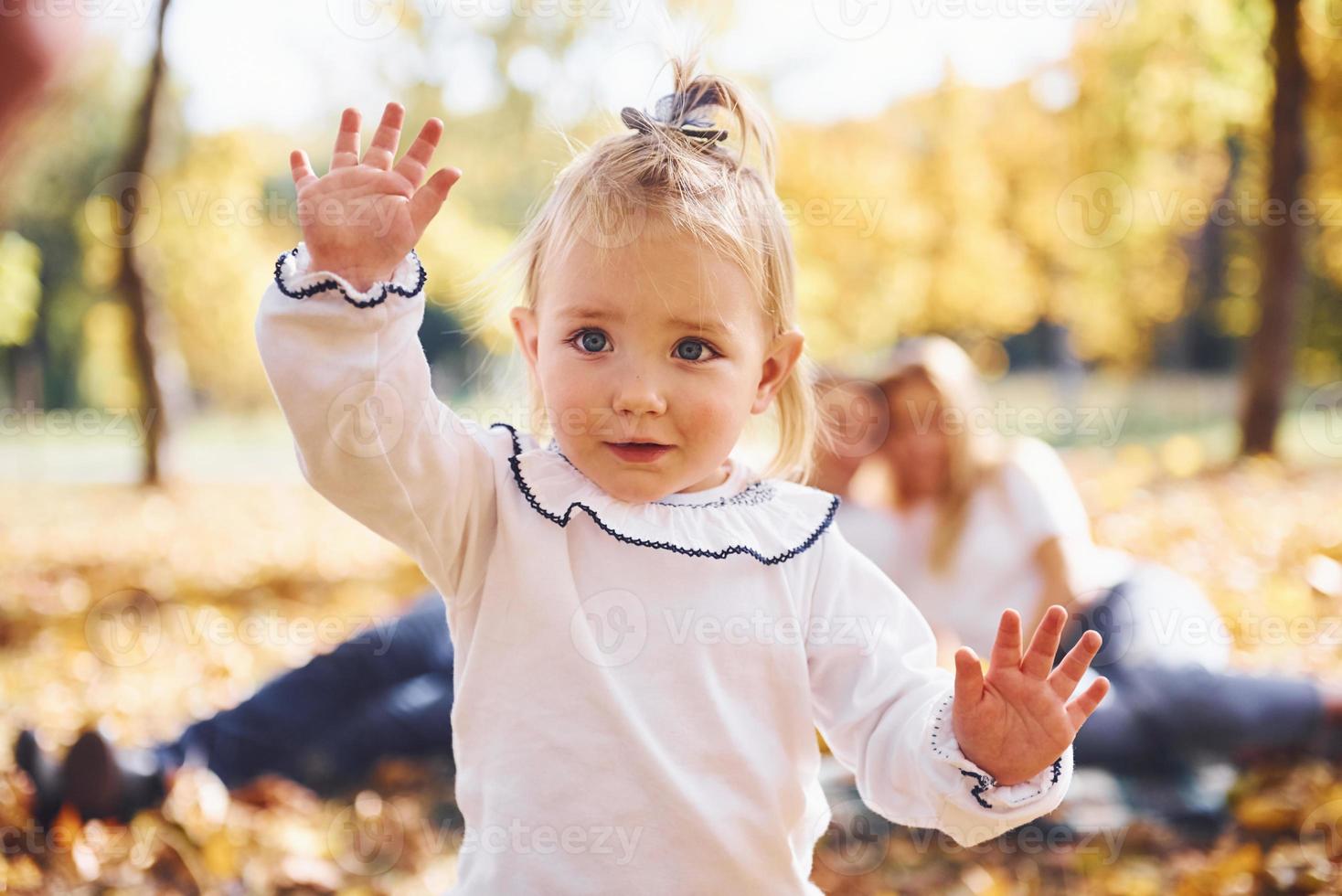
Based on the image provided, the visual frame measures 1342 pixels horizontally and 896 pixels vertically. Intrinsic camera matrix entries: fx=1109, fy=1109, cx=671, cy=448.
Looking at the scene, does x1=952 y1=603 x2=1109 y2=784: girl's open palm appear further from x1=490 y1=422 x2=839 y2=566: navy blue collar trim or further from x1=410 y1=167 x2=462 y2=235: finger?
x1=410 y1=167 x2=462 y2=235: finger

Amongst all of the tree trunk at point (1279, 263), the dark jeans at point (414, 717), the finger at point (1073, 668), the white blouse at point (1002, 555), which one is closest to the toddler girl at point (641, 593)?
the finger at point (1073, 668)

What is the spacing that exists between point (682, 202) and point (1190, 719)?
8.17ft

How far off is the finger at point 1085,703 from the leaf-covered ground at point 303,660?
1363 millimetres

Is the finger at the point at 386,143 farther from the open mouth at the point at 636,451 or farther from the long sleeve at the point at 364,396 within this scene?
the open mouth at the point at 636,451

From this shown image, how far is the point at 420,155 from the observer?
1446 millimetres

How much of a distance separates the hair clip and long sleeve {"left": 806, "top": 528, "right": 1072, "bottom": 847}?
2.11ft

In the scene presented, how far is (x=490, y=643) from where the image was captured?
154cm

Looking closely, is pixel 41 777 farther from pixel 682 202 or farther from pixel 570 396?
pixel 682 202

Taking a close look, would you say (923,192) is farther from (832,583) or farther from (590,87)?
(832,583)

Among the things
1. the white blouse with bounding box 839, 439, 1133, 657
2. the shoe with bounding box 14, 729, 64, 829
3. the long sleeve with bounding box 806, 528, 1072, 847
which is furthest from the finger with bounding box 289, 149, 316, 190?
the white blouse with bounding box 839, 439, 1133, 657

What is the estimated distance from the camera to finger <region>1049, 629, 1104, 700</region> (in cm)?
146

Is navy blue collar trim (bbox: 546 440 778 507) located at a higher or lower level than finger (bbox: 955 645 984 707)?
higher

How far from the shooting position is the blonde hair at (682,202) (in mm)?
1549

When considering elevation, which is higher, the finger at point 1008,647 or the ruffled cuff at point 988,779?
the finger at point 1008,647
